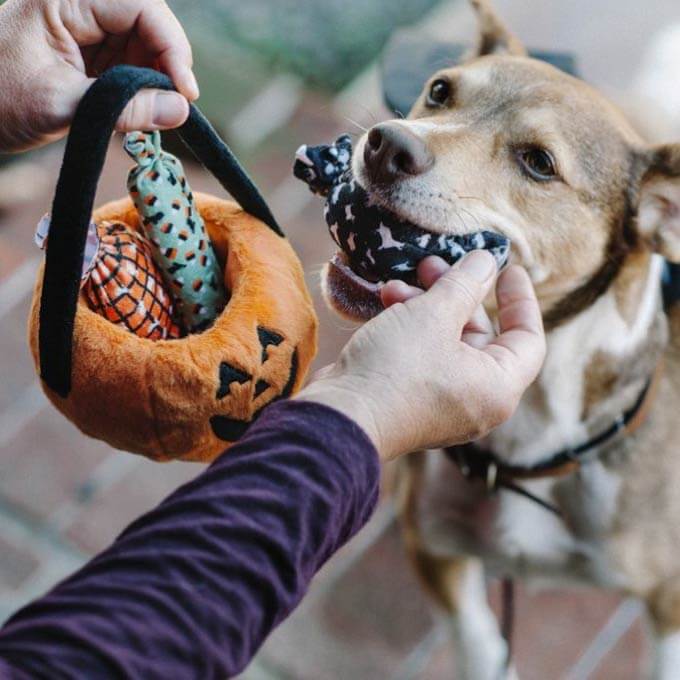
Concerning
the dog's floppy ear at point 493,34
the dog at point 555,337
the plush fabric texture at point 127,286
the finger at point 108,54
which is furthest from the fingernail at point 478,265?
the dog's floppy ear at point 493,34

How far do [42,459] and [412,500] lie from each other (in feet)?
3.19

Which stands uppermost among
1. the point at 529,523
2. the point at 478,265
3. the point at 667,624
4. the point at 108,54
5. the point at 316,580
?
the point at 108,54

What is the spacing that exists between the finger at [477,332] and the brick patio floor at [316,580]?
2.53 ft

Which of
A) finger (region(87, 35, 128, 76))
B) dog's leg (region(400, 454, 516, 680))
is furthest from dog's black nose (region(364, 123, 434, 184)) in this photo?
dog's leg (region(400, 454, 516, 680))

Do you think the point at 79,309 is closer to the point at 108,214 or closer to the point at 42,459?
the point at 108,214

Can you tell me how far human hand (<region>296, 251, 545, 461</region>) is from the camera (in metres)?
0.97

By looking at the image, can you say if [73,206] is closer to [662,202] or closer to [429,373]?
[429,373]

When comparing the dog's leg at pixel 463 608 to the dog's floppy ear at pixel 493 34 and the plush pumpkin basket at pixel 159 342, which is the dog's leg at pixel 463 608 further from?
the plush pumpkin basket at pixel 159 342

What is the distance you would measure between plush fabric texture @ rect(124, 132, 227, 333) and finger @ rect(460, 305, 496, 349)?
0.28m

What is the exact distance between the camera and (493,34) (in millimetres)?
1725

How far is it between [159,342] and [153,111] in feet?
0.79

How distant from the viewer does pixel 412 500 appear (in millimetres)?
1917

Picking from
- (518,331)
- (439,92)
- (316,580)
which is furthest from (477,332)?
(316,580)

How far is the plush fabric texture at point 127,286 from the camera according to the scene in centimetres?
107
